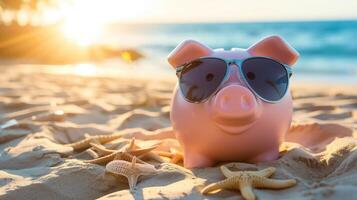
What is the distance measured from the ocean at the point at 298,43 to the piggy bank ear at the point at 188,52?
21.5 ft

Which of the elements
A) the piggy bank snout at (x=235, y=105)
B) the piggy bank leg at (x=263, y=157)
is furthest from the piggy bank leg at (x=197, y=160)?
the piggy bank snout at (x=235, y=105)

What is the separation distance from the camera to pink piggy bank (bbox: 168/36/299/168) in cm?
230

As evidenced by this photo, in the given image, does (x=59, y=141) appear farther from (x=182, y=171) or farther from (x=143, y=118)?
(x=182, y=171)

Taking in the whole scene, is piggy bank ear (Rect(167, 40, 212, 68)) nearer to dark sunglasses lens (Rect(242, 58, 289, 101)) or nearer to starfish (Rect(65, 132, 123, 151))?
dark sunglasses lens (Rect(242, 58, 289, 101))

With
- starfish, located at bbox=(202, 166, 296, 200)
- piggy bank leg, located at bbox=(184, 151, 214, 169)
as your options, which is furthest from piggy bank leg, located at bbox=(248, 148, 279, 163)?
starfish, located at bbox=(202, 166, 296, 200)

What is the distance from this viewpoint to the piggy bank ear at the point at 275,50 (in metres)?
2.52

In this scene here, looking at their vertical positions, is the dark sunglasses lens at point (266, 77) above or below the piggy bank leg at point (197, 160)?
above

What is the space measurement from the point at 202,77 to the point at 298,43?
19.4 meters

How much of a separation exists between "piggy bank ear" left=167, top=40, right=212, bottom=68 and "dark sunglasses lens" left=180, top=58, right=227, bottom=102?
5.0 inches

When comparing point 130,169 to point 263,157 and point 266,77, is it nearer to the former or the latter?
point 263,157

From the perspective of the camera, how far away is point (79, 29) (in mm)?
33312

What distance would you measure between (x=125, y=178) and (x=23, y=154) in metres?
0.93

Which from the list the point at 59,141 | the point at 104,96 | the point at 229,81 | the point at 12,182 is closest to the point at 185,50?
the point at 229,81

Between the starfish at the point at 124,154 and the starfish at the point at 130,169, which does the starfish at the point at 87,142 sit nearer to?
the starfish at the point at 124,154
